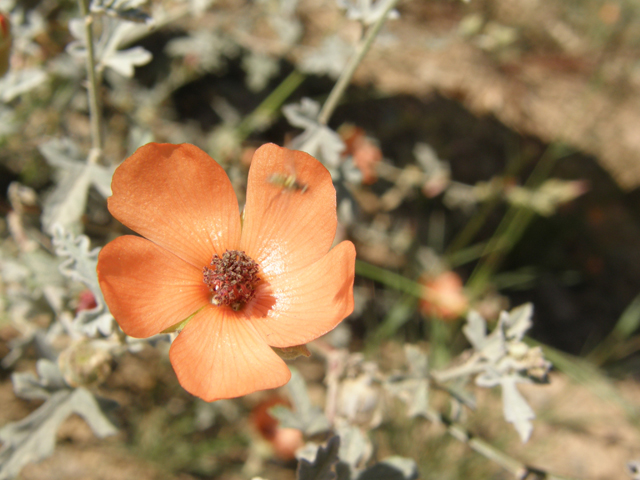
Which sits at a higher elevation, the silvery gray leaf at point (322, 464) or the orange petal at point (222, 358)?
the orange petal at point (222, 358)

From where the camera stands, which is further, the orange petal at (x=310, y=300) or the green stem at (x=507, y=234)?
the green stem at (x=507, y=234)

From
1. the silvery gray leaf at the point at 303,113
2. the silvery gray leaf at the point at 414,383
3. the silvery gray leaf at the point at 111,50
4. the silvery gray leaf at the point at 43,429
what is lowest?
the silvery gray leaf at the point at 43,429

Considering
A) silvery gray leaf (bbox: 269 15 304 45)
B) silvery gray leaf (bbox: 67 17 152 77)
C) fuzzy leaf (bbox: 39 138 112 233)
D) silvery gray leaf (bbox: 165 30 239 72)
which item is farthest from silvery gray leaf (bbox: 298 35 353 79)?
fuzzy leaf (bbox: 39 138 112 233)

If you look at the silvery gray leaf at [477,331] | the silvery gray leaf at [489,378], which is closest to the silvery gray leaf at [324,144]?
the silvery gray leaf at [477,331]

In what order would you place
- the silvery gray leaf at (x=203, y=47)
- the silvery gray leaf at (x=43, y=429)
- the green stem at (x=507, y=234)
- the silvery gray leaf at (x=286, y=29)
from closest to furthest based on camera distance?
1. the silvery gray leaf at (x=43, y=429)
2. the silvery gray leaf at (x=203, y=47)
3. the silvery gray leaf at (x=286, y=29)
4. the green stem at (x=507, y=234)

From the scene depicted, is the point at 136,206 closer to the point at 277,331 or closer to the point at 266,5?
the point at 277,331

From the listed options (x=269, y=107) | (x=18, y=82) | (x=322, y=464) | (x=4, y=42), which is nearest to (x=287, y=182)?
(x=322, y=464)

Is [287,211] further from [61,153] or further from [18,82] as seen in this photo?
[18,82]

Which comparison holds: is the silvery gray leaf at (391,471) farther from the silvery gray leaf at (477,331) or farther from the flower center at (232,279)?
the flower center at (232,279)

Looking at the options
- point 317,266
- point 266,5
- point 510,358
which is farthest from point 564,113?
point 317,266
